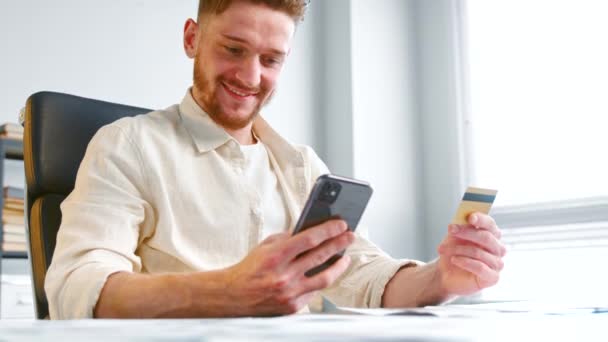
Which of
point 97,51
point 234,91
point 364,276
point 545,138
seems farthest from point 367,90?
point 364,276

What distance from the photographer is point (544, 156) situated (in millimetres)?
2873

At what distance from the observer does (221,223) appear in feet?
3.97

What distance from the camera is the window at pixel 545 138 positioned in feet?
8.82

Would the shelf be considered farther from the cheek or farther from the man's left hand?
the man's left hand

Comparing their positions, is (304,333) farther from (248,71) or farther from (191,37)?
(191,37)

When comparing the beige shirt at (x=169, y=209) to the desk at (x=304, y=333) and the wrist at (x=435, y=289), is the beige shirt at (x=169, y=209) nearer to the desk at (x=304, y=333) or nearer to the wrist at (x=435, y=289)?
the wrist at (x=435, y=289)

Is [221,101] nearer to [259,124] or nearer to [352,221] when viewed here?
[259,124]

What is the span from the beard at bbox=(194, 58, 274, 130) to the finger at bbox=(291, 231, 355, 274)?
2.17ft

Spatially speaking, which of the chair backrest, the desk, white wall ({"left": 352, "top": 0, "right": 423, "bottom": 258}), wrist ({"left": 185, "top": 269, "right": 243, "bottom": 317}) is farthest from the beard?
white wall ({"left": 352, "top": 0, "right": 423, "bottom": 258})

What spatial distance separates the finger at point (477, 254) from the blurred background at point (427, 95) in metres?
1.70

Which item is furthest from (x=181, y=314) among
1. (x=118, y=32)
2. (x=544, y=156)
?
(x=544, y=156)

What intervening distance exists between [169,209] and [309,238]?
0.47m

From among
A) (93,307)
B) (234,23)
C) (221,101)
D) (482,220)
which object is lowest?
(93,307)

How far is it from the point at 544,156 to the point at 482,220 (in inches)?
79.2
